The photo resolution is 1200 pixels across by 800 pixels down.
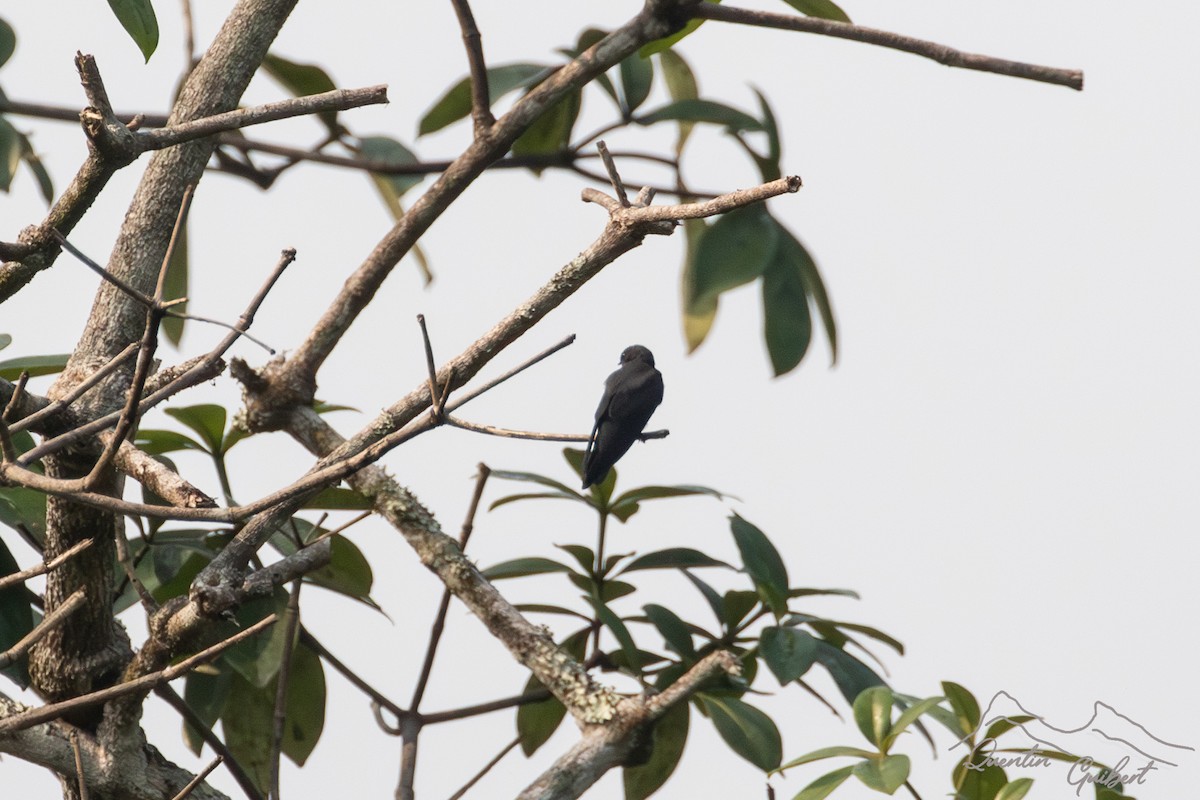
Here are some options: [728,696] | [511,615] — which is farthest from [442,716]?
[728,696]

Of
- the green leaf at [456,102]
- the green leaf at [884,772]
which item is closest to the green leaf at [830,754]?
the green leaf at [884,772]

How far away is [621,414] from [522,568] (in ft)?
1.58

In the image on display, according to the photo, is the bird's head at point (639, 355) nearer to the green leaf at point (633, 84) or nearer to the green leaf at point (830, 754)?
the green leaf at point (830, 754)

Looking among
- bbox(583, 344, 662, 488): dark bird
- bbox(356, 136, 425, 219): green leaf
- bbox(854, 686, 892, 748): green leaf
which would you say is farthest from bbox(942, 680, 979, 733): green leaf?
bbox(356, 136, 425, 219): green leaf

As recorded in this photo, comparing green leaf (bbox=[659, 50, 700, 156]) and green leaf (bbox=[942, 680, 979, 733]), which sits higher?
green leaf (bbox=[659, 50, 700, 156])

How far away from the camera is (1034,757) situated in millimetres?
1218

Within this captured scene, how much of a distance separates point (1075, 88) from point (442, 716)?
0.99 meters

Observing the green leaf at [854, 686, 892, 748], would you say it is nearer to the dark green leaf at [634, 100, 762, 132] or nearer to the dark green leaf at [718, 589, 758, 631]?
the dark green leaf at [718, 589, 758, 631]

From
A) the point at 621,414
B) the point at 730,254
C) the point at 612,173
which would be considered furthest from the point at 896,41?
the point at 730,254

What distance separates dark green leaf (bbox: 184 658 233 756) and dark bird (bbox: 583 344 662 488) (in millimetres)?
608

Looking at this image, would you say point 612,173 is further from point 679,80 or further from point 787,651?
point 679,80

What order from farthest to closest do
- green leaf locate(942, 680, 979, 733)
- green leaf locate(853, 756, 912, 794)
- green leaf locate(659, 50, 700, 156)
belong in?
green leaf locate(659, 50, 700, 156) < green leaf locate(942, 680, 979, 733) < green leaf locate(853, 756, 912, 794)

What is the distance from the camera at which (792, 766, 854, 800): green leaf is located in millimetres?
1089

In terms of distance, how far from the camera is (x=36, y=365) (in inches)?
49.8
